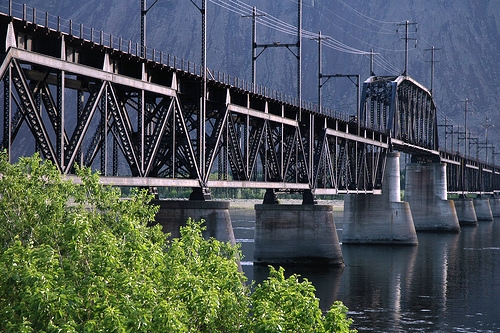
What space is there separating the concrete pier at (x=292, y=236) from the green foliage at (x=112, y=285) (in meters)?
51.5

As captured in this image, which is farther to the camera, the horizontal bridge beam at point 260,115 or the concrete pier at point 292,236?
the concrete pier at point 292,236

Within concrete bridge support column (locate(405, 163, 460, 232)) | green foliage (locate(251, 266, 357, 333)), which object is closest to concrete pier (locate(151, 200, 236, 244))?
green foliage (locate(251, 266, 357, 333))

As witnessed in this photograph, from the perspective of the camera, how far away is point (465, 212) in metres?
176

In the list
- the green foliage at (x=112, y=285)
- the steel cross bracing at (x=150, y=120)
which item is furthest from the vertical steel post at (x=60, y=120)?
the green foliage at (x=112, y=285)

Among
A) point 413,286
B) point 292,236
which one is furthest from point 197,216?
point 292,236

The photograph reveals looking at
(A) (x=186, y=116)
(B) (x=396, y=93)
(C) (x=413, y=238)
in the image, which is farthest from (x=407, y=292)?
(B) (x=396, y=93)

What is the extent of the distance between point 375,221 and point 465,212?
7289 cm

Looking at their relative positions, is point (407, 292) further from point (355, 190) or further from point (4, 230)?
point (4, 230)

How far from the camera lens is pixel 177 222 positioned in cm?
4897

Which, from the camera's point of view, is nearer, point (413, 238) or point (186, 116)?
point (186, 116)

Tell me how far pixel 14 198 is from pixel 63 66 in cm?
1540

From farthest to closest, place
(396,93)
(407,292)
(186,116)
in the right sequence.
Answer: (396,93), (407,292), (186,116)

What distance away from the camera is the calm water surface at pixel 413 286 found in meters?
52.8

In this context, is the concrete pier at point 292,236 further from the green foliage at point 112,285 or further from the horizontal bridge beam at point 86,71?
the green foliage at point 112,285
